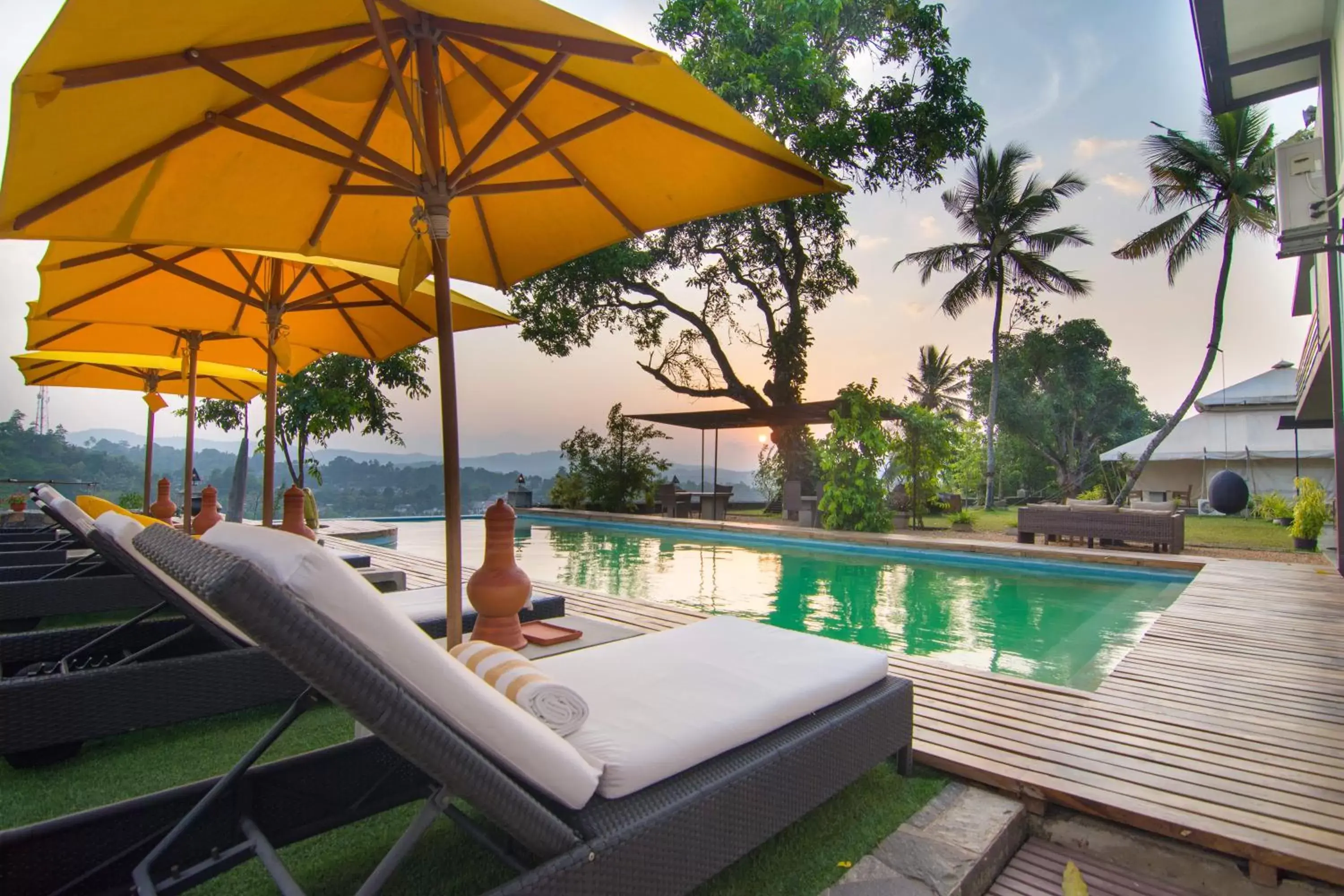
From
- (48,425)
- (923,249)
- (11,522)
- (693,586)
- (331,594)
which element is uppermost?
(923,249)

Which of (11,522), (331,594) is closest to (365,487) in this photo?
(11,522)

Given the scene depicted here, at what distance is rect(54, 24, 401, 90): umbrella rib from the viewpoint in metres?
1.71

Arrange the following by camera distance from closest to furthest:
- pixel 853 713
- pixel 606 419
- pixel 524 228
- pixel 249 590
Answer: pixel 249 590
pixel 853 713
pixel 524 228
pixel 606 419

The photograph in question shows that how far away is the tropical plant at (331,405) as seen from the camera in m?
10.6

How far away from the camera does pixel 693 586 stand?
6.63 m

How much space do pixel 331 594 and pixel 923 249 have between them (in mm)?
22230

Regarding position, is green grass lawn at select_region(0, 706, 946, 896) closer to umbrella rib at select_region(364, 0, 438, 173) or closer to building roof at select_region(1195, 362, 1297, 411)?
umbrella rib at select_region(364, 0, 438, 173)

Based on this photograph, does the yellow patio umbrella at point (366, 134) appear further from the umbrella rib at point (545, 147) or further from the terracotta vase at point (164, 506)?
the terracotta vase at point (164, 506)

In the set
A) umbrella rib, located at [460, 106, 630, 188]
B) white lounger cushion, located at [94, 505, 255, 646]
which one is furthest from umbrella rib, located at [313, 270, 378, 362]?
white lounger cushion, located at [94, 505, 255, 646]

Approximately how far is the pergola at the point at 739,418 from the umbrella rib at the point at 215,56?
35.1 ft

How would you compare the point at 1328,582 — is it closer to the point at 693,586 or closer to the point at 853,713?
the point at 693,586

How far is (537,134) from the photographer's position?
2.55 meters

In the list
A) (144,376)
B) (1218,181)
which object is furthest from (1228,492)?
(144,376)

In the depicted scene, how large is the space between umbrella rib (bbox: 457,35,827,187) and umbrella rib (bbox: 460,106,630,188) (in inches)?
2.0
